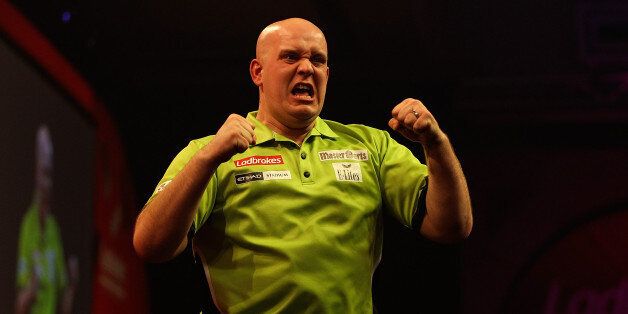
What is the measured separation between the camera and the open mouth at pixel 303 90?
2.15 metres

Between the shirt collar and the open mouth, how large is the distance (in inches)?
4.1

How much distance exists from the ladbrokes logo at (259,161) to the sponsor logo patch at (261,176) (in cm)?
3

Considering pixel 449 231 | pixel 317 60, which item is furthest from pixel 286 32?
pixel 449 231

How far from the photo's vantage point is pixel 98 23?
18.2 feet

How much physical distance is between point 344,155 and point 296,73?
0.74 ft

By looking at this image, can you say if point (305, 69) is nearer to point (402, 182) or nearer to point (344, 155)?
point (344, 155)

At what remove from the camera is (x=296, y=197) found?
6.72 ft

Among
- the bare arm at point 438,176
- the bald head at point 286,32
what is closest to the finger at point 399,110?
the bare arm at point 438,176

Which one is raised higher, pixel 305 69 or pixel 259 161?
pixel 305 69

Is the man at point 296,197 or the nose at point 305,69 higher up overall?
the nose at point 305,69

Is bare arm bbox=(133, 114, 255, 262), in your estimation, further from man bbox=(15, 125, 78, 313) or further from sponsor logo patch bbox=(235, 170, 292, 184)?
man bbox=(15, 125, 78, 313)

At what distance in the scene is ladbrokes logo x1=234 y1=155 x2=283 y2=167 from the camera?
209 cm

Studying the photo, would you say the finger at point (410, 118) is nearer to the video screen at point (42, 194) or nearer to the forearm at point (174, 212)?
the forearm at point (174, 212)

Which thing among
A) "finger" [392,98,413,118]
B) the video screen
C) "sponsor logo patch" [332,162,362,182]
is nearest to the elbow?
"sponsor logo patch" [332,162,362,182]
